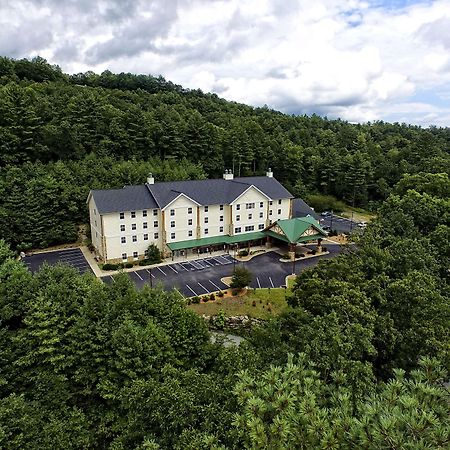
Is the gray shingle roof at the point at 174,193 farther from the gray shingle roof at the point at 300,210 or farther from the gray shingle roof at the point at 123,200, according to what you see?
the gray shingle roof at the point at 300,210

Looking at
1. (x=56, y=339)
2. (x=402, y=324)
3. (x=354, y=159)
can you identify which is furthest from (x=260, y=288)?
(x=354, y=159)

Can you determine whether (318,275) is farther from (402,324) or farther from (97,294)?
(97,294)

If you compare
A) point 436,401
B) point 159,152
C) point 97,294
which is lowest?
point 97,294

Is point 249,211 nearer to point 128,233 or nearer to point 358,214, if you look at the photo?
point 128,233

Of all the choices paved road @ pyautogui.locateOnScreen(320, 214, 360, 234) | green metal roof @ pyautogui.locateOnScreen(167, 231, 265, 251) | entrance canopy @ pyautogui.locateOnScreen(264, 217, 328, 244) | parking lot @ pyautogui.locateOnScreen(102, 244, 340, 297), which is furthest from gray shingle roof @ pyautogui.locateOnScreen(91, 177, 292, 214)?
paved road @ pyautogui.locateOnScreen(320, 214, 360, 234)

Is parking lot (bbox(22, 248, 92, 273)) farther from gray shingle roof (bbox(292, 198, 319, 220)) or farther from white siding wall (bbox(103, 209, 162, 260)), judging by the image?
gray shingle roof (bbox(292, 198, 319, 220))

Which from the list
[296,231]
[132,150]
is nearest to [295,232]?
[296,231]
